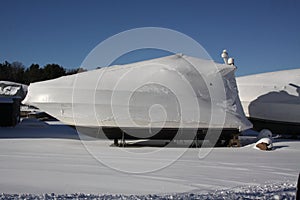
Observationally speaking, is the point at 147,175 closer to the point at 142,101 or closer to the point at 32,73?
the point at 142,101

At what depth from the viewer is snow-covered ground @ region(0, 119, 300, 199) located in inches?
201

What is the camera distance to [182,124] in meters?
11.1

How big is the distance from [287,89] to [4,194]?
14.5 metres

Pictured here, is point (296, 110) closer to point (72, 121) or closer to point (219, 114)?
point (219, 114)

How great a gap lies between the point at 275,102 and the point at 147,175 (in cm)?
1137

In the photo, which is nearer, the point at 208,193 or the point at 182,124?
the point at 208,193

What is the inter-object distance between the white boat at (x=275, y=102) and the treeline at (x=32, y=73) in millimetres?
27273

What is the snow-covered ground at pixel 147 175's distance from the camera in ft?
16.8

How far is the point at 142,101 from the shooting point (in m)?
11.0

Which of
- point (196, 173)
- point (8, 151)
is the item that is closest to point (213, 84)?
point (196, 173)

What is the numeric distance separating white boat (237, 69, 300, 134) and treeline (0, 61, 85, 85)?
2727 cm

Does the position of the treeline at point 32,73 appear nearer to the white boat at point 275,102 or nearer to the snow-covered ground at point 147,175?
the white boat at point 275,102

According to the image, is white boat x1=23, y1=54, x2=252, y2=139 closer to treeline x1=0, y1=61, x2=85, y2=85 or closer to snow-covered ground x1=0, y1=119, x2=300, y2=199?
snow-covered ground x1=0, y1=119, x2=300, y2=199

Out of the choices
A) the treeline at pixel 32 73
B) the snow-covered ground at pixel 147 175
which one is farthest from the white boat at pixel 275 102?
the treeline at pixel 32 73
